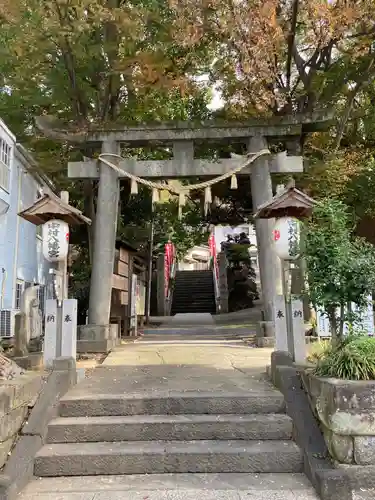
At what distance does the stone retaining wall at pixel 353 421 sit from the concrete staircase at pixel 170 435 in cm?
61

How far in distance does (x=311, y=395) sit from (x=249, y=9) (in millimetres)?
9152

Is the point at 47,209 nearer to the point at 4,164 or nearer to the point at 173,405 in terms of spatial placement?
the point at 173,405

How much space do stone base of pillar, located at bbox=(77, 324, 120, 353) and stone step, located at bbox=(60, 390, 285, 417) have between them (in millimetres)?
4260

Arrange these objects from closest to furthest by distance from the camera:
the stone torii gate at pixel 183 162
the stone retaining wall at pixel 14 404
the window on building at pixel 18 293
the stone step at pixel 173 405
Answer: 1. the stone retaining wall at pixel 14 404
2. the stone step at pixel 173 405
3. the stone torii gate at pixel 183 162
4. the window on building at pixel 18 293

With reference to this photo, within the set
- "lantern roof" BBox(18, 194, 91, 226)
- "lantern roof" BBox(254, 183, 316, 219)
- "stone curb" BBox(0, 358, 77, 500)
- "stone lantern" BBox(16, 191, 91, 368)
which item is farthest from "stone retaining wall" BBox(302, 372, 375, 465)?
"lantern roof" BBox(18, 194, 91, 226)

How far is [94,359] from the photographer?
30.3ft

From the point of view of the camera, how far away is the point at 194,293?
29.2 m

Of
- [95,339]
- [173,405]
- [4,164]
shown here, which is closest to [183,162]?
[95,339]

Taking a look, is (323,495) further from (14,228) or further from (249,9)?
(14,228)

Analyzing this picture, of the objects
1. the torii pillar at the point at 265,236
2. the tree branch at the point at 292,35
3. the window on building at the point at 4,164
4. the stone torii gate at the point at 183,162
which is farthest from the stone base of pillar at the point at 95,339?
the tree branch at the point at 292,35

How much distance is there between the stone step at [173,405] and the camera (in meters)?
5.63

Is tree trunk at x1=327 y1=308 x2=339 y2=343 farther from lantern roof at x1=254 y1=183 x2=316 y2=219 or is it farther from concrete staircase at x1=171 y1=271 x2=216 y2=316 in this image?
concrete staircase at x1=171 y1=271 x2=216 y2=316

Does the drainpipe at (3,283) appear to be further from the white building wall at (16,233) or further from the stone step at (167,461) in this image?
the stone step at (167,461)

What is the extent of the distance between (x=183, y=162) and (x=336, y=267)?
6.77m
